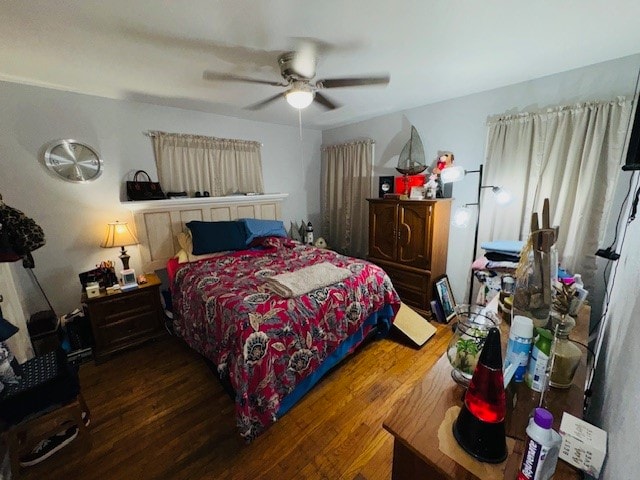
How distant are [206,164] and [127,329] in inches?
76.4

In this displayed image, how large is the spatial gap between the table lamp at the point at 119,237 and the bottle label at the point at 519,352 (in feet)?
9.67

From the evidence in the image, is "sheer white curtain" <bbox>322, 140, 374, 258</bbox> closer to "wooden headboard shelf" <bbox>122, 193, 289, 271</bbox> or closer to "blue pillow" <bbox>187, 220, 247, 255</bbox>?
"wooden headboard shelf" <bbox>122, 193, 289, 271</bbox>

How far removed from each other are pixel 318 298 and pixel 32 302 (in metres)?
2.62

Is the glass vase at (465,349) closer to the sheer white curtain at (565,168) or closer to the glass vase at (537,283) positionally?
the glass vase at (537,283)

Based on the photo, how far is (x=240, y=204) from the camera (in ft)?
10.9

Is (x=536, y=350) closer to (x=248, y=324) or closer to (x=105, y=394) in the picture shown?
(x=248, y=324)

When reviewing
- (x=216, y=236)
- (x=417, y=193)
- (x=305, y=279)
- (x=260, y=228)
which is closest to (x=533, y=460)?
(x=305, y=279)

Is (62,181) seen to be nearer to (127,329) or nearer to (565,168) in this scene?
(127,329)

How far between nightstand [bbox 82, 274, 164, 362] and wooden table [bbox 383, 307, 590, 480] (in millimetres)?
2515

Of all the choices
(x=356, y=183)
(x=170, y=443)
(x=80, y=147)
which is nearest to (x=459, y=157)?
(x=356, y=183)

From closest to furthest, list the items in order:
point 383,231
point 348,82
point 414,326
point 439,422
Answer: point 439,422 < point 348,82 < point 414,326 < point 383,231

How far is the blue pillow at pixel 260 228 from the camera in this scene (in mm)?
3079

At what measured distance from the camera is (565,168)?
211cm

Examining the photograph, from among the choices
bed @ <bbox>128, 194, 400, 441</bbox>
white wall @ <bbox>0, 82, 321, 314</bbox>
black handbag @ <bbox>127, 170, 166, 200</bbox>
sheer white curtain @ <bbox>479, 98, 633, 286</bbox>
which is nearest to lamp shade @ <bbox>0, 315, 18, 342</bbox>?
bed @ <bbox>128, 194, 400, 441</bbox>
